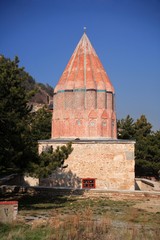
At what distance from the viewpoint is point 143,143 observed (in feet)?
84.5

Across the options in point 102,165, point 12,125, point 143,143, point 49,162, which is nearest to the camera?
point 12,125

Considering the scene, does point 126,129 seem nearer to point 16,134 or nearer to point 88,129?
point 88,129

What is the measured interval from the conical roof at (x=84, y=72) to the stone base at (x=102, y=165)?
399 cm

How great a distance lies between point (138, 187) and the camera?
23.0 metres

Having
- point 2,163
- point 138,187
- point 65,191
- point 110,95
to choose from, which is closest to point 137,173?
point 138,187

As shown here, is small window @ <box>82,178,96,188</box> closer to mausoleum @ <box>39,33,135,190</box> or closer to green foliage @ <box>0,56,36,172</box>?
mausoleum @ <box>39,33,135,190</box>

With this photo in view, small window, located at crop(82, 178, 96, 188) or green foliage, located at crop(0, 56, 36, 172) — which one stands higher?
green foliage, located at crop(0, 56, 36, 172)

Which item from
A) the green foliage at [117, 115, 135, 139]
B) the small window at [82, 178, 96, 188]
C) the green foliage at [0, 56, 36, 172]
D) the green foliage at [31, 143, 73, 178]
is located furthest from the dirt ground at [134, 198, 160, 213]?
the green foliage at [117, 115, 135, 139]

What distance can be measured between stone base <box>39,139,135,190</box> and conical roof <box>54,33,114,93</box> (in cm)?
399

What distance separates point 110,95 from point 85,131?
304 cm

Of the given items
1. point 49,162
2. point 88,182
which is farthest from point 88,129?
point 49,162

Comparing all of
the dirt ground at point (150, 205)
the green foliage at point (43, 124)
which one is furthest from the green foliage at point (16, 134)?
the green foliage at point (43, 124)

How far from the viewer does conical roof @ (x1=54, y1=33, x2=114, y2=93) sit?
1981cm

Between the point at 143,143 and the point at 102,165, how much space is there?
925 cm
